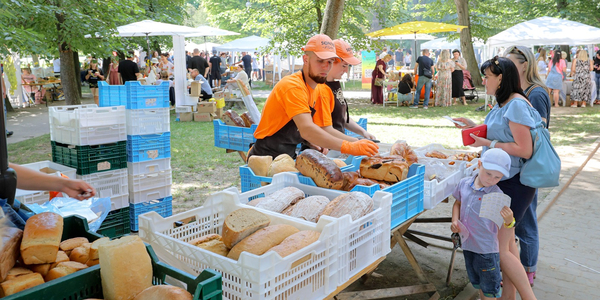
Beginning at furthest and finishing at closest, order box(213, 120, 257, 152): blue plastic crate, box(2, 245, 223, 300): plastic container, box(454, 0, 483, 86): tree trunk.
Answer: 1. box(454, 0, 483, 86): tree trunk
2. box(213, 120, 257, 152): blue plastic crate
3. box(2, 245, 223, 300): plastic container

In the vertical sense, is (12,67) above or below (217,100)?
above

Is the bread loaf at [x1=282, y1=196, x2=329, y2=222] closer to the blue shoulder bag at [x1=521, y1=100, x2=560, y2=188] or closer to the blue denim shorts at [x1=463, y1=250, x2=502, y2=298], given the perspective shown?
the blue denim shorts at [x1=463, y1=250, x2=502, y2=298]

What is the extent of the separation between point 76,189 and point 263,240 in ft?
3.30

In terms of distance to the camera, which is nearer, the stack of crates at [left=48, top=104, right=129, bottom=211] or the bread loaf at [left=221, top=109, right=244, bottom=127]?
the stack of crates at [left=48, top=104, right=129, bottom=211]

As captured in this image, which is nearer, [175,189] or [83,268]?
[83,268]

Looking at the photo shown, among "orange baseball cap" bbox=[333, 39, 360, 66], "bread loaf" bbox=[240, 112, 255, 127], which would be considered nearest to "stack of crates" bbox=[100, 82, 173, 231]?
"bread loaf" bbox=[240, 112, 255, 127]

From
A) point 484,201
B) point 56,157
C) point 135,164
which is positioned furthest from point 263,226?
point 56,157

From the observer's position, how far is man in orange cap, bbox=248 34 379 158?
12.2ft

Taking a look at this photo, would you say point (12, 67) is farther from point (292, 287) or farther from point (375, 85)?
point (292, 287)

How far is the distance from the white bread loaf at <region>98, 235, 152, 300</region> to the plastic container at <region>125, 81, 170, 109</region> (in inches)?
156

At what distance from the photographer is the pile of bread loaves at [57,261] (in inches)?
64.6

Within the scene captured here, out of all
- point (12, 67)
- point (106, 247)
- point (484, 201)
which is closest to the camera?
point (106, 247)

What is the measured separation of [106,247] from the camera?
5.53 feet

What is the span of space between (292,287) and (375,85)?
17429 millimetres
